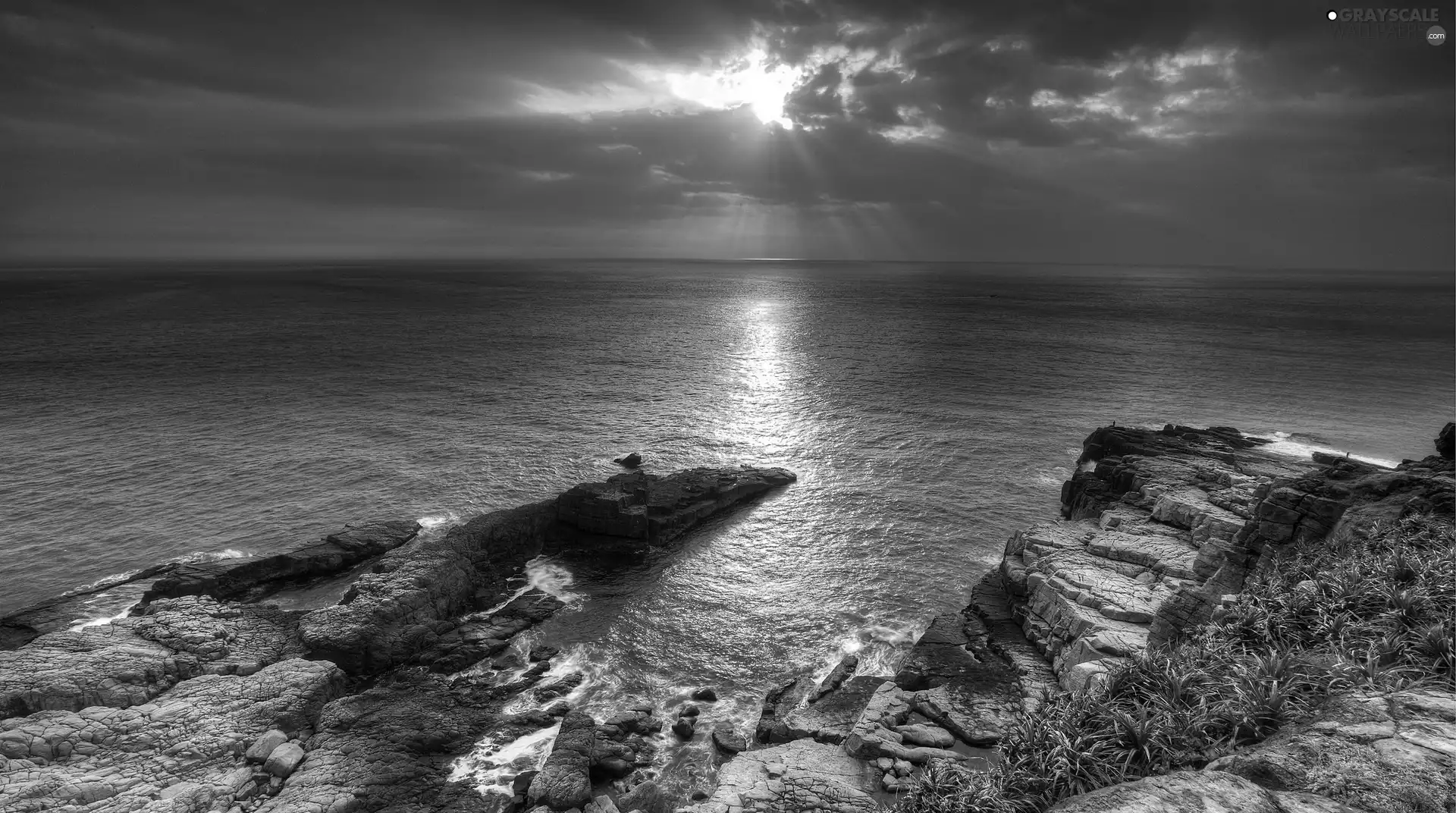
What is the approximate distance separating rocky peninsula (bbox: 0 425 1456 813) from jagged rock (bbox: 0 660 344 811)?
2.5 inches

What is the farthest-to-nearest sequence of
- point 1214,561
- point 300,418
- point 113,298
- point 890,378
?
point 113,298
point 890,378
point 300,418
point 1214,561

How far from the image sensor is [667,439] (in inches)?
2251

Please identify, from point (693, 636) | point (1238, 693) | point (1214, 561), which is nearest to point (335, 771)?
point (693, 636)

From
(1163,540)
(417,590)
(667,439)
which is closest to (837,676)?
(1163,540)

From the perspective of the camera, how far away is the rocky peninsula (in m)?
11.8

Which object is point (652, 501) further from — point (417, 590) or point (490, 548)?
point (417, 590)

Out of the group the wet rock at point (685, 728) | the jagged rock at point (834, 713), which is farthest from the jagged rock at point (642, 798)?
the jagged rock at point (834, 713)

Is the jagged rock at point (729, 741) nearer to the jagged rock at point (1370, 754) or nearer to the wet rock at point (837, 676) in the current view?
the wet rock at point (837, 676)

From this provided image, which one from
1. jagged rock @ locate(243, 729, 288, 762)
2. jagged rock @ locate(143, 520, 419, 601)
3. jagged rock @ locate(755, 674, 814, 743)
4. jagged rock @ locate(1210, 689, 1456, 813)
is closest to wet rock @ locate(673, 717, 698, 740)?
jagged rock @ locate(755, 674, 814, 743)

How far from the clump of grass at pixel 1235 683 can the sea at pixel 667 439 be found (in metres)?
13.3

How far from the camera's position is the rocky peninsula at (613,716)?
1177 cm

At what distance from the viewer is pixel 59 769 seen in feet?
61.1

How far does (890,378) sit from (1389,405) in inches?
1983

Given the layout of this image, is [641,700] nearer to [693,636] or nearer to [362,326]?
[693,636]
